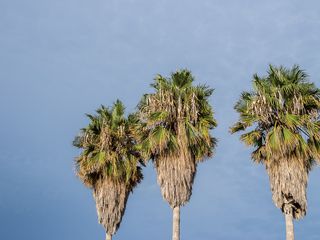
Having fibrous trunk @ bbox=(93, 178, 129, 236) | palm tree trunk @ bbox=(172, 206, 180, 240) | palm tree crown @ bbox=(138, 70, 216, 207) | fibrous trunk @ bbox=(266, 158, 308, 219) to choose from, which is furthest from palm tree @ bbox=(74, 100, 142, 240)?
fibrous trunk @ bbox=(266, 158, 308, 219)

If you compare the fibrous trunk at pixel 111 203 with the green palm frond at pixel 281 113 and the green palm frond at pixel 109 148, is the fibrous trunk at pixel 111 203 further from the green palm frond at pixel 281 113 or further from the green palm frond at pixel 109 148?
the green palm frond at pixel 281 113

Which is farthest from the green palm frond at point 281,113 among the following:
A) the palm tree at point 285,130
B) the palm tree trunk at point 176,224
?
the palm tree trunk at point 176,224

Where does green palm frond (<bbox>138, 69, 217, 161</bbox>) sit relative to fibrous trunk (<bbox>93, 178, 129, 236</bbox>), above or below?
above

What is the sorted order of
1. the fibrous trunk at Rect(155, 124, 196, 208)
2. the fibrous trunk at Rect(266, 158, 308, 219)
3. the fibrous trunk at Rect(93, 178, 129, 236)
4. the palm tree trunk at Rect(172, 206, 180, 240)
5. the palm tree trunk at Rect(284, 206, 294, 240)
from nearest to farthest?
1. the palm tree trunk at Rect(284, 206, 294, 240)
2. the fibrous trunk at Rect(266, 158, 308, 219)
3. the palm tree trunk at Rect(172, 206, 180, 240)
4. the fibrous trunk at Rect(155, 124, 196, 208)
5. the fibrous trunk at Rect(93, 178, 129, 236)

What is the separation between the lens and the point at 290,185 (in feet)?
96.2

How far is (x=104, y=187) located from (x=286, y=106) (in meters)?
11.1

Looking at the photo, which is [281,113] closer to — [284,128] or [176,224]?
[284,128]

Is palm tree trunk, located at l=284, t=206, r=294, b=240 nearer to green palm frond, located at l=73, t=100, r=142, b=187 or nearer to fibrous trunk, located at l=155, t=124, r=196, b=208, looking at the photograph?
fibrous trunk, located at l=155, t=124, r=196, b=208

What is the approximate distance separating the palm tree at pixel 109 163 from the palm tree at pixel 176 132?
2.75 m

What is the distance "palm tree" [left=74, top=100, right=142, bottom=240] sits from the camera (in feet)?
110

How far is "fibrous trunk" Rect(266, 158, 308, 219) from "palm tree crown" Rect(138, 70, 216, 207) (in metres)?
3.82

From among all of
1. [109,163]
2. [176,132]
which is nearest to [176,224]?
[176,132]

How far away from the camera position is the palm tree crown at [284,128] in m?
29.5

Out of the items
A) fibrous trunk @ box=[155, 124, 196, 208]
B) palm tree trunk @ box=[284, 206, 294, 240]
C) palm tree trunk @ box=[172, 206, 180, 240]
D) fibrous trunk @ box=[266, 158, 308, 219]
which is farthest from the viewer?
fibrous trunk @ box=[155, 124, 196, 208]
